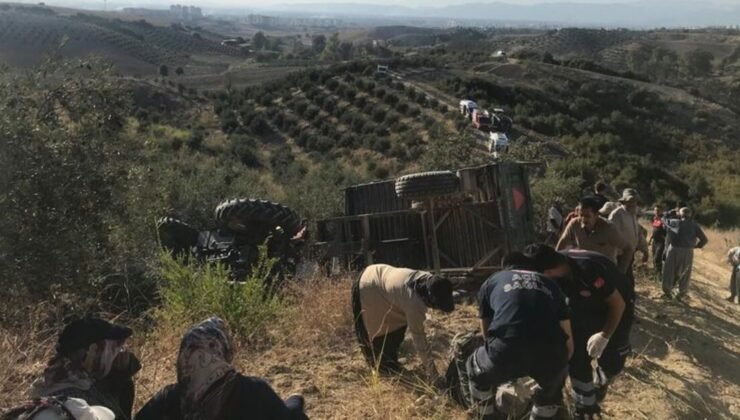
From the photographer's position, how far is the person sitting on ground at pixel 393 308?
4.56 metres

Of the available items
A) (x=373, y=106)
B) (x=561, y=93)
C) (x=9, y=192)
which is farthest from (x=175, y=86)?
(x=9, y=192)

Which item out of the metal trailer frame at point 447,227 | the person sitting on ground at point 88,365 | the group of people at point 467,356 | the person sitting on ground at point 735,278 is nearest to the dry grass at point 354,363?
the group of people at point 467,356

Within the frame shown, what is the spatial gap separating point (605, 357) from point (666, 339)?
114 inches

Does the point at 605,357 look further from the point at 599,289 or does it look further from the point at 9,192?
the point at 9,192

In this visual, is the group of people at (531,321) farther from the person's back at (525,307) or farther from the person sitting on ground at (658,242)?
the person sitting on ground at (658,242)

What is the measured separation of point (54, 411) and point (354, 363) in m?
3.41

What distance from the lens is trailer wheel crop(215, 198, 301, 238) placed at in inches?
345

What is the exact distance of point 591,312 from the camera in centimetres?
438

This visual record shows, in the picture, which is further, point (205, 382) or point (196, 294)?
point (196, 294)

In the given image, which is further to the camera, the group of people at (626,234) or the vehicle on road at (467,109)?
the vehicle on road at (467,109)

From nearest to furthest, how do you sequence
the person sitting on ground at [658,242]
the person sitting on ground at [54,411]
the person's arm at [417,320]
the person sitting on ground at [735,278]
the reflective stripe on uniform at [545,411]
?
the person sitting on ground at [54,411], the reflective stripe on uniform at [545,411], the person's arm at [417,320], the person sitting on ground at [735,278], the person sitting on ground at [658,242]

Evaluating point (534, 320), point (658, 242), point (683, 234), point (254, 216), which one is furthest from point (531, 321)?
point (658, 242)

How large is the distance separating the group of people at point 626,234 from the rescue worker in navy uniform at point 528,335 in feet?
5.52

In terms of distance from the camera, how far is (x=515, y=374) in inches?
147
